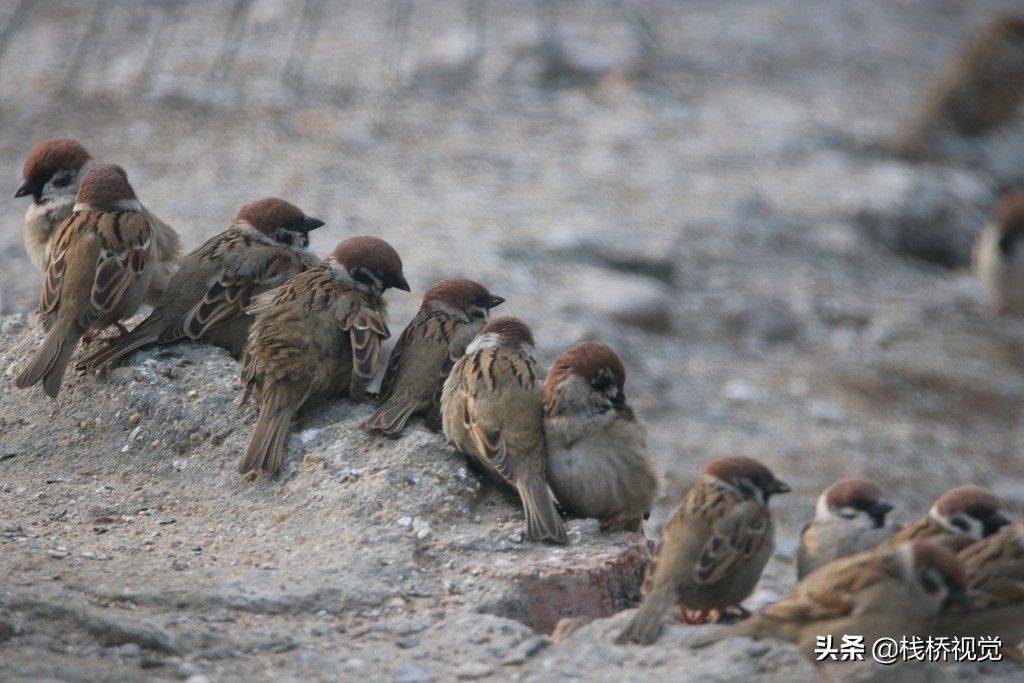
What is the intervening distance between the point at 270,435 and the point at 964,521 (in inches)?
82.8

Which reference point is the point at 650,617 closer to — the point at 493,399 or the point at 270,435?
the point at 493,399

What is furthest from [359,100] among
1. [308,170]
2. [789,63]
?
[789,63]

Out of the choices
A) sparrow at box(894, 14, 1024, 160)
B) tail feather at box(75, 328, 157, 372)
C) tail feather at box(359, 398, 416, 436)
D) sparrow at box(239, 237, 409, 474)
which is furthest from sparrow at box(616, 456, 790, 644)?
sparrow at box(894, 14, 1024, 160)

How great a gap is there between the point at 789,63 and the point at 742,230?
3561mm

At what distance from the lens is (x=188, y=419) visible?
4.48 metres

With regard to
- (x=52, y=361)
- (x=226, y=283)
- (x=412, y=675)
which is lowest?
(x=412, y=675)

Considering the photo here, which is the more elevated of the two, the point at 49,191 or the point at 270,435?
the point at 49,191

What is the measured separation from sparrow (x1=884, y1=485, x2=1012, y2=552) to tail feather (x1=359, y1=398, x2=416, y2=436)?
1.55 meters

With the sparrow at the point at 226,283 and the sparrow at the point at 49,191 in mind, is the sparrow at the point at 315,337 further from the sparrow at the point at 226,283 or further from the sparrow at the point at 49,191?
the sparrow at the point at 49,191

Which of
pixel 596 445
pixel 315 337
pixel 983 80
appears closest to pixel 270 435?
pixel 315 337

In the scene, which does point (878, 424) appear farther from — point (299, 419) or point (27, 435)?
point (27, 435)

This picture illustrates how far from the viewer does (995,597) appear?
3539mm

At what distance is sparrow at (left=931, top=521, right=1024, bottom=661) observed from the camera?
11.5 feet

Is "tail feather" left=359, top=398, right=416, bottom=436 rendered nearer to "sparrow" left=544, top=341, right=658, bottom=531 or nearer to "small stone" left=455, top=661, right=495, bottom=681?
"sparrow" left=544, top=341, right=658, bottom=531
